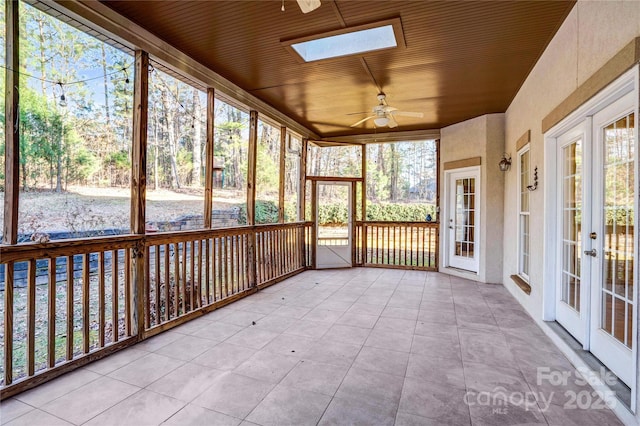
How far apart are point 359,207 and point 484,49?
4165 mm

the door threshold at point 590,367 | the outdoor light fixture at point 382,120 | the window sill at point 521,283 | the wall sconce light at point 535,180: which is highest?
the outdoor light fixture at point 382,120

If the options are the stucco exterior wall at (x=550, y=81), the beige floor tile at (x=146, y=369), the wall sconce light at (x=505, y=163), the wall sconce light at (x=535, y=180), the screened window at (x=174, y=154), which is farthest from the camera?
the wall sconce light at (x=505, y=163)

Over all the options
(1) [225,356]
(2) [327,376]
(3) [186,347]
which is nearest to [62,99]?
(3) [186,347]

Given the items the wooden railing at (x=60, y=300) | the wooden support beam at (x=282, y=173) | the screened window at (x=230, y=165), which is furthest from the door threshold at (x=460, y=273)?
the wooden railing at (x=60, y=300)

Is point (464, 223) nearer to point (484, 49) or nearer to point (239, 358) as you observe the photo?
point (484, 49)

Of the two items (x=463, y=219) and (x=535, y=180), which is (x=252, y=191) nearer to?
(x=535, y=180)

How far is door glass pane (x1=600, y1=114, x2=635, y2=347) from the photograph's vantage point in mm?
2100

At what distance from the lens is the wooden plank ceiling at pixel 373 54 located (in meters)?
2.68

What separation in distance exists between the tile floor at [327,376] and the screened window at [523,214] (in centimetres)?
89

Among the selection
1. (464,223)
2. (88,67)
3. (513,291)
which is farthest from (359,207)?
(88,67)

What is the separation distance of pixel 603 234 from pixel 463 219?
3.76 metres

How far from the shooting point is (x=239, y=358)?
266 centimetres

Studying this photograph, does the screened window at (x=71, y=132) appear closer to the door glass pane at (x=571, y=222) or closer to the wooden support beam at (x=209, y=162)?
the wooden support beam at (x=209, y=162)

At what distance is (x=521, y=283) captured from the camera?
4.17 meters
